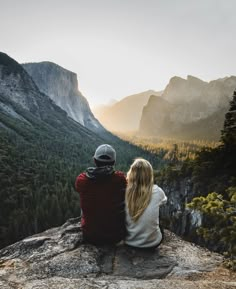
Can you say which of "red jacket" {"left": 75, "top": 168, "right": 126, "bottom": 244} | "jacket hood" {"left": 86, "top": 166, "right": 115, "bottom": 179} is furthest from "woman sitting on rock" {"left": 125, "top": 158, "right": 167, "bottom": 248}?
"jacket hood" {"left": 86, "top": 166, "right": 115, "bottom": 179}

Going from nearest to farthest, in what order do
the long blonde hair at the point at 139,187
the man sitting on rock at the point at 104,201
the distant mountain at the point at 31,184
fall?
the long blonde hair at the point at 139,187
the man sitting on rock at the point at 104,201
the distant mountain at the point at 31,184

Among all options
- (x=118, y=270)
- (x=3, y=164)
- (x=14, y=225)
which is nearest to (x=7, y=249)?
(x=118, y=270)

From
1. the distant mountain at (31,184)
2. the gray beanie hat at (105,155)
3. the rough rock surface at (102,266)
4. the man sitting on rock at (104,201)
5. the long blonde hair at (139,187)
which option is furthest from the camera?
the distant mountain at (31,184)

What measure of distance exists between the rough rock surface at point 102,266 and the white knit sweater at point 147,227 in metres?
0.24

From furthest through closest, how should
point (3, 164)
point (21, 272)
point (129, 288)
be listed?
point (3, 164)
point (21, 272)
point (129, 288)

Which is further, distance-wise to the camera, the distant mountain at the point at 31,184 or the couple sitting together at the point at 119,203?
the distant mountain at the point at 31,184

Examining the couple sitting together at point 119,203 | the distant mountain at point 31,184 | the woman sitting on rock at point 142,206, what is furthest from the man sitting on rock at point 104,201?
the distant mountain at point 31,184

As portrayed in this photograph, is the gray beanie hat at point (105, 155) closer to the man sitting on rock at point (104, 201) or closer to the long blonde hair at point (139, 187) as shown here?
the man sitting on rock at point (104, 201)

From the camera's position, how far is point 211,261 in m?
7.38

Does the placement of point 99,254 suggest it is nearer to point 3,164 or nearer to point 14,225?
point 14,225

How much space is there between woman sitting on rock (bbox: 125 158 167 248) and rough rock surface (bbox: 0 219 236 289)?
32 cm

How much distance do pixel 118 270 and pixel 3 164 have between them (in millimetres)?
93769

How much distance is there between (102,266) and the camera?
A: 6645 millimetres

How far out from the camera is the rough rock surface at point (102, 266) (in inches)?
221
